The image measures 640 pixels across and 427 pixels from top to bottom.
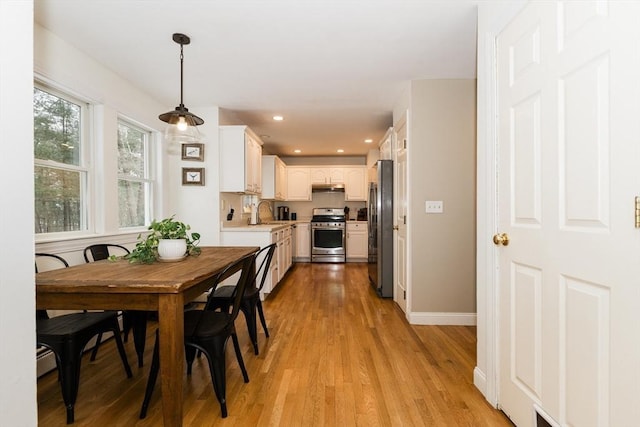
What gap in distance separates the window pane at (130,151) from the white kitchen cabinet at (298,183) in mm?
3630

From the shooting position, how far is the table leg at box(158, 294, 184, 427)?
141 centimetres

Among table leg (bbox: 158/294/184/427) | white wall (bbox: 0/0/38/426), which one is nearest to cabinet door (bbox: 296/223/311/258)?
table leg (bbox: 158/294/184/427)

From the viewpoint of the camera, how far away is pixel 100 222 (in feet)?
9.02

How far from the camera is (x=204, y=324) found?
175 cm

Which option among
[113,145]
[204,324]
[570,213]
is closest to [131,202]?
[113,145]

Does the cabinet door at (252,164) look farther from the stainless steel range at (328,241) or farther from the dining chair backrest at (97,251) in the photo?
the stainless steel range at (328,241)

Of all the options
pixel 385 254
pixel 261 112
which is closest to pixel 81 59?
pixel 261 112

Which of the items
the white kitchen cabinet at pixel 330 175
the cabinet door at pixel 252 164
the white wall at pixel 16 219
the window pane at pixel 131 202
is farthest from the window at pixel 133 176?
the white kitchen cabinet at pixel 330 175

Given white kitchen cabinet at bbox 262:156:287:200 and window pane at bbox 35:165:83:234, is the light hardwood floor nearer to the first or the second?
window pane at bbox 35:165:83:234

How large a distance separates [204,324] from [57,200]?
1729 millimetres

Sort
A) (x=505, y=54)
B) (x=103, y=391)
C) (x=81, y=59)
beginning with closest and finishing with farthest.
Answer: (x=505, y=54) → (x=103, y=391) → (x=81, y=59)

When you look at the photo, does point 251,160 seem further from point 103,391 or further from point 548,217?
point 548,217

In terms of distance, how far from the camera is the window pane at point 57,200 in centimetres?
227

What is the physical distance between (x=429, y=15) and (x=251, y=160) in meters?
2.83
